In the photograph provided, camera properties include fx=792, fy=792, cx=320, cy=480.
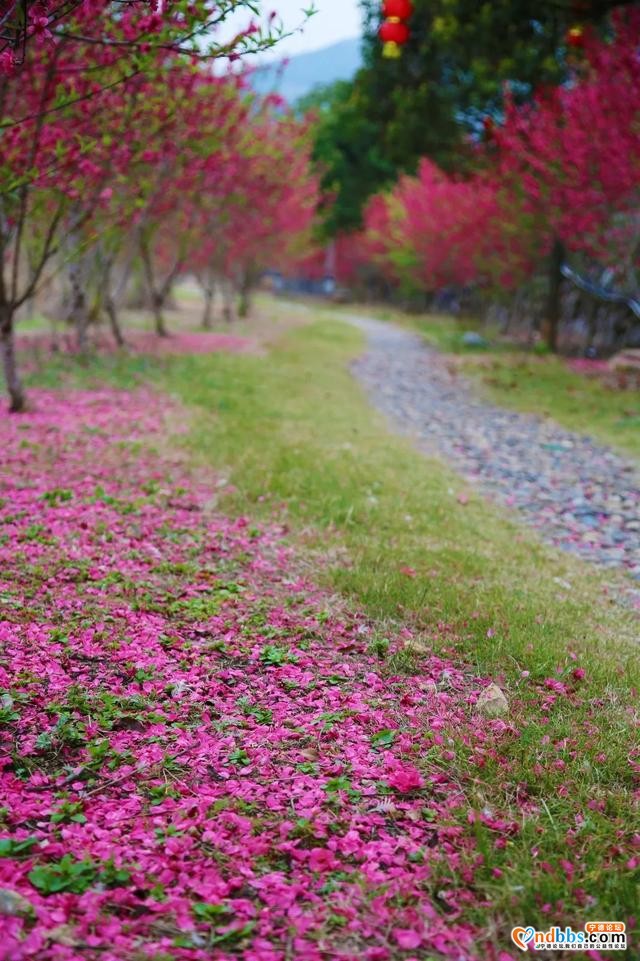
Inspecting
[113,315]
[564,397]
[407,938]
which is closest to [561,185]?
[564,397]

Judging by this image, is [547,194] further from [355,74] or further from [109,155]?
[109,155]

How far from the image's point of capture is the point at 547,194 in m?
18.5

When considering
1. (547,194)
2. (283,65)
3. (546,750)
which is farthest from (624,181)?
(546,750)

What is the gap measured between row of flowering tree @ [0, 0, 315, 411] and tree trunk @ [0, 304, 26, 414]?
0.02m

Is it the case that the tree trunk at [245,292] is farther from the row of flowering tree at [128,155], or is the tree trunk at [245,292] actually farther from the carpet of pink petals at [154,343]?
the carpet of pink petals at [154,343]

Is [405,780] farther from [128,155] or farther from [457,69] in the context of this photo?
[457,69]

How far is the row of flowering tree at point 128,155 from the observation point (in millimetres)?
5309

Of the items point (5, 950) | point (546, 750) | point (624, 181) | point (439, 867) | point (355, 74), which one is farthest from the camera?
point (355, 74)

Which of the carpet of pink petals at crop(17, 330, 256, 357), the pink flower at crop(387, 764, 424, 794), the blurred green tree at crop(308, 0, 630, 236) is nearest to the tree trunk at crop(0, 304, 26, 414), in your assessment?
the carpet of pink petals at crop(17, 330, 256, 357)

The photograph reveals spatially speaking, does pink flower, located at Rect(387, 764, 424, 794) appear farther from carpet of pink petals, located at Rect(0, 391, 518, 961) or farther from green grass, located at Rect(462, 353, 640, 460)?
green grass, located at Rect(462, 353, 640, 460)

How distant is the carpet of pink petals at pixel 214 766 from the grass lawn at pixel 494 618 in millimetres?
156

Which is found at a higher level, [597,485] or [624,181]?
[624,181]

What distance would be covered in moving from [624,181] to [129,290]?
63.5ft

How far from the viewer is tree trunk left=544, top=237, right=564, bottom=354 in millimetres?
21047
